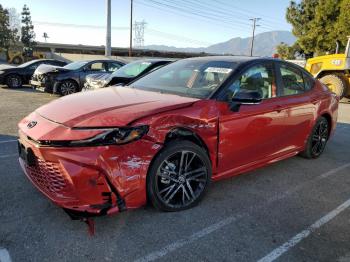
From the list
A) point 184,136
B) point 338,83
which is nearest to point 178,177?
point 184,136

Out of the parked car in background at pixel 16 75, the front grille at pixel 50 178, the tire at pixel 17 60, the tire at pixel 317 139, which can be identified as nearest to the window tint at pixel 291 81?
the tire at pixel 317 139

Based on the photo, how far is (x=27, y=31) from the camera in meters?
57.0

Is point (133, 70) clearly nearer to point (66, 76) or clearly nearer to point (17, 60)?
point (66, 76)

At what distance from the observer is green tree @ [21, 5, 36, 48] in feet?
186

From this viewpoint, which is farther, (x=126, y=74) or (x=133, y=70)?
(x=133, y=70)

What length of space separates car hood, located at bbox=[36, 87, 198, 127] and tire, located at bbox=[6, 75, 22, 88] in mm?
11462

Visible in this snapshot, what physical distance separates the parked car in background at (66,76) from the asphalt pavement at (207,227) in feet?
24.2

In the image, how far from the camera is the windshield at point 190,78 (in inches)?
145

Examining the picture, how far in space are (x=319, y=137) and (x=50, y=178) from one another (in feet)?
13.7

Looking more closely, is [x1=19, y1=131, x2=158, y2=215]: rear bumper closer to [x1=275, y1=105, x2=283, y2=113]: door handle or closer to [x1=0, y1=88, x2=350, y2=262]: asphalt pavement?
[x1=0, y1=88, x2=350, y2=262]: asphalt pavement

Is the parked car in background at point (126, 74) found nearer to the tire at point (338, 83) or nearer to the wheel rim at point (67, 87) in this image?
the wheel rim at point (67, 87)

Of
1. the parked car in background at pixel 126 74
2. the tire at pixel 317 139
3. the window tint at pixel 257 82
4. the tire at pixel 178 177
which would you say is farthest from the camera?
the parked car in background at pixel 126 74

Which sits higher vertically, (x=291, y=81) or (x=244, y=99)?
(x=291, y=81)

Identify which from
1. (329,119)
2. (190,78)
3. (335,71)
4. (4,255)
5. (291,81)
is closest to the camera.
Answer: (4,255)
